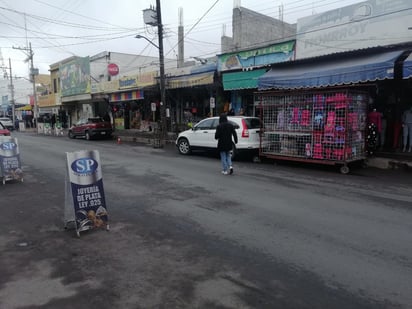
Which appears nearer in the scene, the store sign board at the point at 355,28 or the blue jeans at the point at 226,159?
the blue jeans at the point at 226,159

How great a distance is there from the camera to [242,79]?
650 inches

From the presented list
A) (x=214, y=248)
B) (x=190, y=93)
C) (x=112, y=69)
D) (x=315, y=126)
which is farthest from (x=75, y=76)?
(x=214, y=248)

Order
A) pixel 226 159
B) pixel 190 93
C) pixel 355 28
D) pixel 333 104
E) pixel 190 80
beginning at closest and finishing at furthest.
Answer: pixel 226 159, pixel 333 104, pixel 355 28, pixel 190 80, pixel 190 93

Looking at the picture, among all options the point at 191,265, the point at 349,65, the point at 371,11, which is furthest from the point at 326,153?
the point at 191,265

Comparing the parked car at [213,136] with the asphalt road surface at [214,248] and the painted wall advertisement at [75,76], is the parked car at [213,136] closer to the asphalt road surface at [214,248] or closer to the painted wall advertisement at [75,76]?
the asphalt road surface at [214,248]

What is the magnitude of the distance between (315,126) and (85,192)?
8.25 metres

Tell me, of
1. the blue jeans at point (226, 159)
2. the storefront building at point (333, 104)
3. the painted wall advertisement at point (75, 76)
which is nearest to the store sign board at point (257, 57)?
the storefront building at point (333, 104)

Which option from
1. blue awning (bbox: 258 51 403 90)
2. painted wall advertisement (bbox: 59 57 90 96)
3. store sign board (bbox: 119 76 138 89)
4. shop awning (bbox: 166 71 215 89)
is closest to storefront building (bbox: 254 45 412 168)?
blue awning (bbox: 258 51 403 90)

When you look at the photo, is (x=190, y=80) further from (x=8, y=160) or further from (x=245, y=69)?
(x=8, y=160)

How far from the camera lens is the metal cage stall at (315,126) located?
10664mm

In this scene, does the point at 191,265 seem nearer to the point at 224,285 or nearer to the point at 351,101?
the point at 224,285

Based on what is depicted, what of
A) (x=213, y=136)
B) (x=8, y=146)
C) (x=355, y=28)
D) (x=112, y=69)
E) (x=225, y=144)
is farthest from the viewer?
(x=112, y=69)

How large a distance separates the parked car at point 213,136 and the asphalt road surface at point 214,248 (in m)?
4.27

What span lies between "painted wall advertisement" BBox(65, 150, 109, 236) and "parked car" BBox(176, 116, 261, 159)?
8.03m
